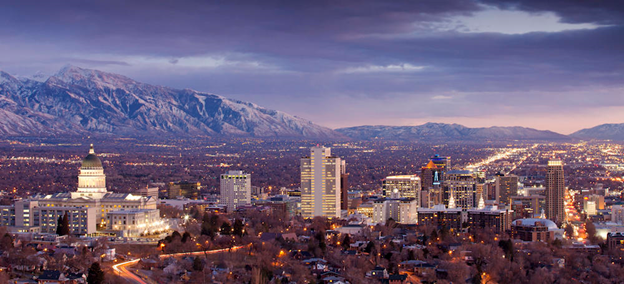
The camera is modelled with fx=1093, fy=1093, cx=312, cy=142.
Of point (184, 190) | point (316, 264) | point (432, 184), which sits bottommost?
point (316, 264)

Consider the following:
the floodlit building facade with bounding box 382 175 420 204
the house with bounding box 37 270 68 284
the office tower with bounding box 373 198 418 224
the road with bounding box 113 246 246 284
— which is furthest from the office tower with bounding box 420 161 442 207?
the house with bounding box 37 270 68 284

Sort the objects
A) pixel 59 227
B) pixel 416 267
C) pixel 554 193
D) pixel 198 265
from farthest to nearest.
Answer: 1. pixel 554 193
2. pixel 59 227
3. pixel 416 267
4. pixel 198 265

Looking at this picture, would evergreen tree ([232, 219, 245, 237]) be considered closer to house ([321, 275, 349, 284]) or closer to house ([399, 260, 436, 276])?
house ([399, 260, 436, 276])

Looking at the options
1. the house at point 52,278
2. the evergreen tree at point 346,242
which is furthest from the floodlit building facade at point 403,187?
the house at point 52,278

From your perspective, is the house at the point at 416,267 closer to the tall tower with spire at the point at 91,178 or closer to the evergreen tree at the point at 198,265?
the evergreen tree at the point at 198,265

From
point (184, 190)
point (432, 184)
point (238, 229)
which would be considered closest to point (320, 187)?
point (238, 229)

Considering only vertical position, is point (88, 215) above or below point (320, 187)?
below

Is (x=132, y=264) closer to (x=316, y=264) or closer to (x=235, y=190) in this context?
(x=316, y=264)
